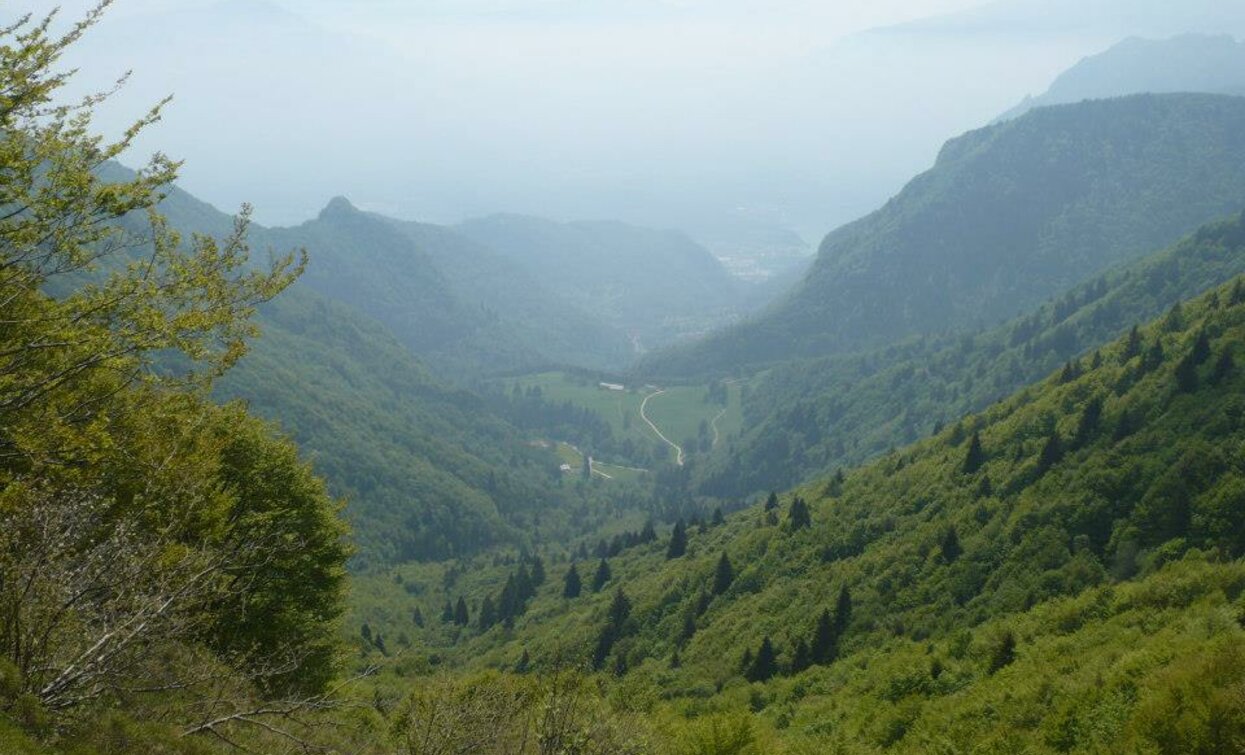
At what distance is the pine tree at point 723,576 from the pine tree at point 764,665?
69.5 feet

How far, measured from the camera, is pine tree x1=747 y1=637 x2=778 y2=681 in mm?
57281

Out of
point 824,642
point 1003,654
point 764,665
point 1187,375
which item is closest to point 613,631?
point 764,665

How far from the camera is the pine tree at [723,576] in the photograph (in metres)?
80.6

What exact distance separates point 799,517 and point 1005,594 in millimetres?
36219

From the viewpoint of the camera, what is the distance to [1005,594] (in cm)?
5181

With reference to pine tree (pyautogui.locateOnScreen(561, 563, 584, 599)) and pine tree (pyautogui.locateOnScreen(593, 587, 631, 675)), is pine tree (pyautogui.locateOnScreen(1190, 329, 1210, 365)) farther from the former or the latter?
pine tree (pyautogui.locateOnScreen(561, 563, 584, 599))

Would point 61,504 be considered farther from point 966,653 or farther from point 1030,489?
point 1030,489

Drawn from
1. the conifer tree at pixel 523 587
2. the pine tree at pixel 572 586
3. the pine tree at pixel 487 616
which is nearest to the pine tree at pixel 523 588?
the conifer tree at pixel 523 587

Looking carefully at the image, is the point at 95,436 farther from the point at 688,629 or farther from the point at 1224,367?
the point at 1224,367

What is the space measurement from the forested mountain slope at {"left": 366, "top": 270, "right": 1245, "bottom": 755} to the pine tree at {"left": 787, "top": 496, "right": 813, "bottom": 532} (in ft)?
1.04

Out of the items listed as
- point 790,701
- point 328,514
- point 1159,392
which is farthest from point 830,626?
point 328,514

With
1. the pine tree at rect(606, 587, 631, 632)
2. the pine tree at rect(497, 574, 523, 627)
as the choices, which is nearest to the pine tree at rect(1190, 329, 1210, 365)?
the pine tree at rect(606, 587, 631, 632)

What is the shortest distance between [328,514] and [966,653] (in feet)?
106

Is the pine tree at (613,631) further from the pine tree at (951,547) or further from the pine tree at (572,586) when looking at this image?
the pine tree at (572,586)
